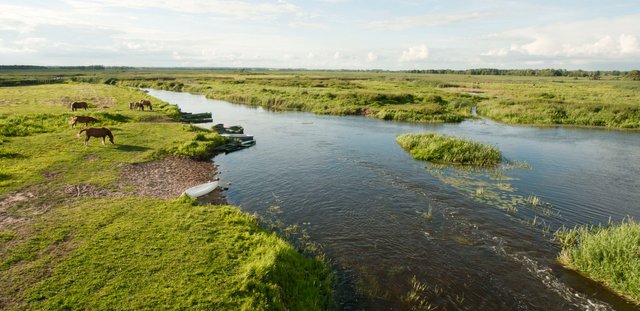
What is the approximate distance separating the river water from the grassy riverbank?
2.90 m

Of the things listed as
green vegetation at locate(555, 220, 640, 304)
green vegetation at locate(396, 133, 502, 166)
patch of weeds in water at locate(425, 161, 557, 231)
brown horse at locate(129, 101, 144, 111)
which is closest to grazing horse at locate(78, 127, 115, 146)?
brown horse at locate(129, 101, 144, 111)

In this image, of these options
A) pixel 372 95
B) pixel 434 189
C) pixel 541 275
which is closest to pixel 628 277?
pixel 541 275

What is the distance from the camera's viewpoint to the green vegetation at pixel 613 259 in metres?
12.5

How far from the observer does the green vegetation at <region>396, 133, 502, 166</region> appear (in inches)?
1190

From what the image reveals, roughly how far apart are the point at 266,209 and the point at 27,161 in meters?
16.3

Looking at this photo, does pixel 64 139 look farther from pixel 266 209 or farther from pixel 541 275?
pixel 541 275

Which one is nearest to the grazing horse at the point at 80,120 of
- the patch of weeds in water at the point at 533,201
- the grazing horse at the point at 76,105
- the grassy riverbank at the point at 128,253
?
the grazing horse at the point at 76,105

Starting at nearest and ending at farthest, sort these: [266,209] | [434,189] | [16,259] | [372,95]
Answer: [16,259], [266,209], [434,189], [372,95]

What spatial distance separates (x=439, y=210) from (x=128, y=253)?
15.7 m

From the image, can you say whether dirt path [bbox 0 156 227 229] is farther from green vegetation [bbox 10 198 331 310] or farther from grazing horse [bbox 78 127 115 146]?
grazing horse [bbox 78 127 115 146]

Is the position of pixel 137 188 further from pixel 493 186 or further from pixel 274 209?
pixel 493 186

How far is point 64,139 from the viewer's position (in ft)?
91.1

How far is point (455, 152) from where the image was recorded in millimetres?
30797

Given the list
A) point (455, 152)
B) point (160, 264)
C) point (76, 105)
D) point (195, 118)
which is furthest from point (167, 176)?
point (76, 105)
